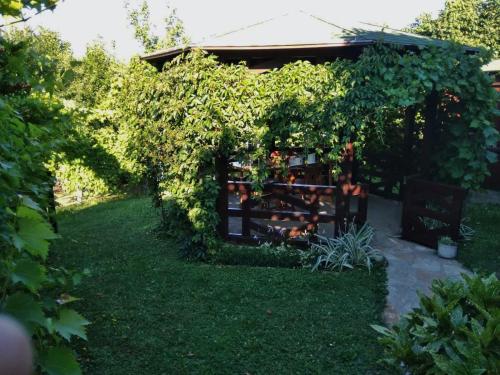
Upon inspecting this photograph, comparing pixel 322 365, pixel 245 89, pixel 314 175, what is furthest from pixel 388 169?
pixel 322 365

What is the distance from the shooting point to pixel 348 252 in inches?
220

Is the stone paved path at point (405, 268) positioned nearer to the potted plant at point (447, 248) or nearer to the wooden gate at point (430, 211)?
the potted plant at point (447, 248)

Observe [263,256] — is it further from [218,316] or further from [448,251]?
[448,251]

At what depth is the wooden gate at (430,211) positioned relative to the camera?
5891mm

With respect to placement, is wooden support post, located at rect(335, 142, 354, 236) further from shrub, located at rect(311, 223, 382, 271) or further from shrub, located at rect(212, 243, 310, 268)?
shrub, located at rect(212, 243, 310, 268)

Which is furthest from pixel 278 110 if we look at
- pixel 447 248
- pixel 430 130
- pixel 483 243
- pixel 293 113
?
pixel 483 243

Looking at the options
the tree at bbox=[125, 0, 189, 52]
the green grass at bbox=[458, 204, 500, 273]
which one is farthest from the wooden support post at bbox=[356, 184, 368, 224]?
the tree at bbox=[125, 0, 189, 52]

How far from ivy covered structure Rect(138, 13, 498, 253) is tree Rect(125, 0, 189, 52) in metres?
12.3

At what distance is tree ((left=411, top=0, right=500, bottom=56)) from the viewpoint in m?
14.9

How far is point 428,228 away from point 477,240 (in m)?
0.86

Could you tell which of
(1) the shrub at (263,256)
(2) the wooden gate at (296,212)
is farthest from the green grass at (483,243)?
(1) the shrub at (263,256)

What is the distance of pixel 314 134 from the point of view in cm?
549

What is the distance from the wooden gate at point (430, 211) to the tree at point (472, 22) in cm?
1091

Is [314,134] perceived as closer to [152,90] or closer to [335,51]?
[335,51]
